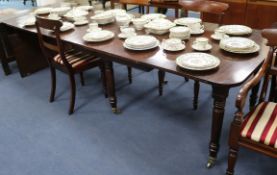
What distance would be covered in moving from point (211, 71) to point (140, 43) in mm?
529

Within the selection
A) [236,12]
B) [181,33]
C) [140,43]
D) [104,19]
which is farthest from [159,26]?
[236,12]

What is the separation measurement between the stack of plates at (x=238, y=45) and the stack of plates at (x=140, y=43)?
1.43 ft

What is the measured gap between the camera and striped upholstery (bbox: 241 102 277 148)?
4.03ft

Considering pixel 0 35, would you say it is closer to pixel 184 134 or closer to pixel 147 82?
pixel 147 82

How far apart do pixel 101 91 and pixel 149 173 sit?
1.18 metres

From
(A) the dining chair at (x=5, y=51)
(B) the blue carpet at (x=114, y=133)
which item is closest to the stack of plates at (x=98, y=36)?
(B) the blue carpet at (x=114, y=133)

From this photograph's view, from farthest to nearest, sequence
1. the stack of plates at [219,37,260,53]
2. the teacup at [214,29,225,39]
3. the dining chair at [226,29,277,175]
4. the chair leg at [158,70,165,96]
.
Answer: the chair leg at [158,70,165,96], the teacup at [214,29,225,39], the stack of plates at [219,37,260,53], the dining chair at [226,29,277,175]

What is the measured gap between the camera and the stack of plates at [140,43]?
5.41 feet

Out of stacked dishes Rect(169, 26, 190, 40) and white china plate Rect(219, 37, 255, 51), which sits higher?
stacked dishes Rect(169, 26, 190, 40)

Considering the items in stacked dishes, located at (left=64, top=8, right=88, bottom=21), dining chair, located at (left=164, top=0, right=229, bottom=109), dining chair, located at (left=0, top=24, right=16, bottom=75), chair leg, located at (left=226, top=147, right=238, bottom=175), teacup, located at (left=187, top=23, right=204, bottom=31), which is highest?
dining chair, located at (left=164, top=0, right=229, bottom=109)

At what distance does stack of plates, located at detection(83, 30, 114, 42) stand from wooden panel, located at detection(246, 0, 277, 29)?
5.69ft

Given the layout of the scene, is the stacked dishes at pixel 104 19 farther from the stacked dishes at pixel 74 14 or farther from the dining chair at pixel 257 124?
the dining chair at pixel 257 124

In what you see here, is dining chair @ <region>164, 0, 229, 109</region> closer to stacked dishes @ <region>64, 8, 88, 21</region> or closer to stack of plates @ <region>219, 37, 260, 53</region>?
→ stack of plates @ <region>219, 37, 260, 53</region>

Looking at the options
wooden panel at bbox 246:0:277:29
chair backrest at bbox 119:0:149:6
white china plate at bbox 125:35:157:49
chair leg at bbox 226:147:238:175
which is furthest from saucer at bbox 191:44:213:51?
wooden panel at bbox 246:0:277:29
